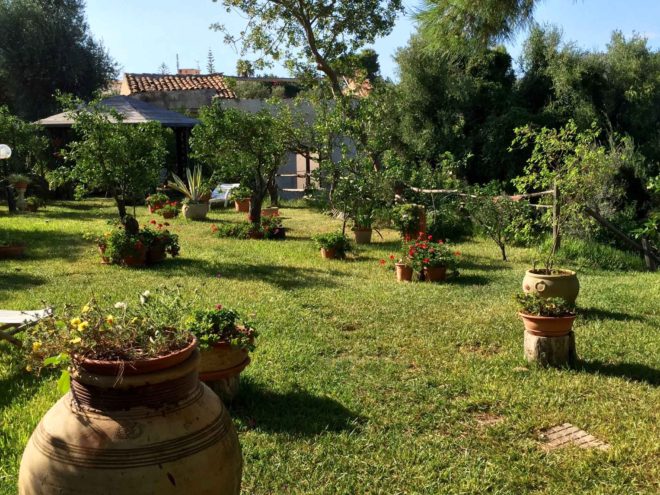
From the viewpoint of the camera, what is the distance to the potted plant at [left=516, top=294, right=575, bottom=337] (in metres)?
4.82

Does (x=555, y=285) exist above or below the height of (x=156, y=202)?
below

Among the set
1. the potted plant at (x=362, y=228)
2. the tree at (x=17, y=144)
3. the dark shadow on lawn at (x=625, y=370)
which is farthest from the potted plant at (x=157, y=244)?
the tree at (x=17, y=144)

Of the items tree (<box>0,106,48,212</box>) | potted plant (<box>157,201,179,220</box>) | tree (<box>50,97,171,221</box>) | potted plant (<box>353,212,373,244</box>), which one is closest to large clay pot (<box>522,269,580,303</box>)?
potted plant (<box>353,212,373,244</box>)

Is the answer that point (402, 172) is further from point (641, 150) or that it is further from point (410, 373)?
point (410, 373)

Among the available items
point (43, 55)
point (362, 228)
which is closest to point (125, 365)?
point (362, 228)

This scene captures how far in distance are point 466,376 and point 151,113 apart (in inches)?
692

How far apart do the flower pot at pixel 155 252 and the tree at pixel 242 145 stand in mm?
3309

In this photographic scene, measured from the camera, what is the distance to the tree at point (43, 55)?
21250 millimetres

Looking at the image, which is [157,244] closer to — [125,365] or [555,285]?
[555,285]

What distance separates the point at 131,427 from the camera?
209 centimetres

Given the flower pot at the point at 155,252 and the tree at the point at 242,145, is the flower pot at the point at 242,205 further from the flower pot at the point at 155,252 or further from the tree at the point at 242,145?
the flower pot at the point at 155,252

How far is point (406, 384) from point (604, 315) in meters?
3.22

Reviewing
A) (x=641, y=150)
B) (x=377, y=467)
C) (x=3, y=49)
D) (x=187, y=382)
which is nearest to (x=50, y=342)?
(x=187, y=382)

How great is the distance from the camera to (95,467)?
79.7 inches
